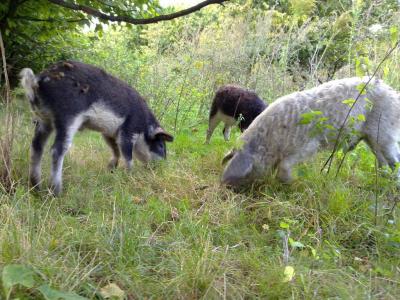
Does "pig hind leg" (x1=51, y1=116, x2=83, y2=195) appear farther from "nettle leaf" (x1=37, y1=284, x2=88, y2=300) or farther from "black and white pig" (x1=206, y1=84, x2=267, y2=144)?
"black and white pig" (x1=206, y1=84, x2=267, y2=144)

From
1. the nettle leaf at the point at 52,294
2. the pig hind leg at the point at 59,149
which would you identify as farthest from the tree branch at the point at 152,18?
the nettle leaf at the point at 52,294

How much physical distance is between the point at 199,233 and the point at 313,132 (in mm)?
1729

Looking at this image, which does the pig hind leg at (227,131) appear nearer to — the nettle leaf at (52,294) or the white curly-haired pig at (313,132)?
the white curly-haired pig at (313,132)

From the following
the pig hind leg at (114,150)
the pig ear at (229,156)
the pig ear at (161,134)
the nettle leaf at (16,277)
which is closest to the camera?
the nettle leaf at (16,277)

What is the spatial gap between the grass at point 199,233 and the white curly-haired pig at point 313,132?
8.3 inches

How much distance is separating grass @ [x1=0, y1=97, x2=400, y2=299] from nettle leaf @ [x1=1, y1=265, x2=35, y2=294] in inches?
3.6

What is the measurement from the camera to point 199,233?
3404mm

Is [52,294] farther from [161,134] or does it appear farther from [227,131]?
[227,131]

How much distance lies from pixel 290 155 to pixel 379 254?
1.57 m

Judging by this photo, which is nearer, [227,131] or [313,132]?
[313,132]

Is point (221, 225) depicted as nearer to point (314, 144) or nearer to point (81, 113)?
point (314, 144)

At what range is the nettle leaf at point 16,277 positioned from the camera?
203 centimetres

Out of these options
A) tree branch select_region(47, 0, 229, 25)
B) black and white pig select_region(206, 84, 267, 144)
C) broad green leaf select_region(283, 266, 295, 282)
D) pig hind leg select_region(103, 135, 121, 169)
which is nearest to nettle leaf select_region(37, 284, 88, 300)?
broad green leaf select_region(283, 266, 295, 282)

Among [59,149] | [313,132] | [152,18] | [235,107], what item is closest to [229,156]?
[313,132]
